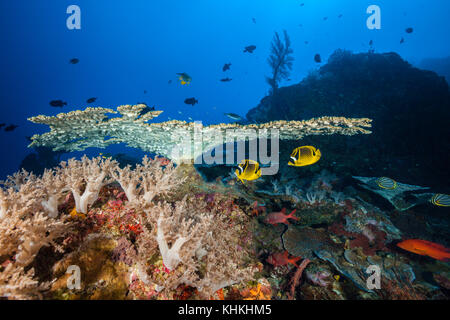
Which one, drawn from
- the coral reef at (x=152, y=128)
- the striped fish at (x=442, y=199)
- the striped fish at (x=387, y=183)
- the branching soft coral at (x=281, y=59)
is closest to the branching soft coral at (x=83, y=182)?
the coral reef at (x=152, y=128)

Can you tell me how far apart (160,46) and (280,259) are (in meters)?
129

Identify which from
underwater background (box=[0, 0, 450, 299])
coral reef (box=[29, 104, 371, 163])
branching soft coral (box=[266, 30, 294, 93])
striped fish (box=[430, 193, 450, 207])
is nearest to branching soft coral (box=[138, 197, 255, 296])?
underwater background (box=[0, 0, 450, 299])

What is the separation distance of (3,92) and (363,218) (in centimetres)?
8564

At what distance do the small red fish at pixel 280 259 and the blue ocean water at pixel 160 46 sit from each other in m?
27.5

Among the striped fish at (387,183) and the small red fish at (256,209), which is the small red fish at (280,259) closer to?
the small red fish at (256,209)

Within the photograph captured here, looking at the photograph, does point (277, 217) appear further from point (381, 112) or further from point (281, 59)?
point (281, 59)

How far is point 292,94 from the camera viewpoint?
1173 cm

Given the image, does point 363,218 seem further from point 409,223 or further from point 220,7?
point 220,7

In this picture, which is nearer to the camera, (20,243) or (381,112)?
(20,243)

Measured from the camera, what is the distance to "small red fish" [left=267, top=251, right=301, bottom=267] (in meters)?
3.43

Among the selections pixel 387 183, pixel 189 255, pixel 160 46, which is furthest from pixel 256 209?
pixel 160 46

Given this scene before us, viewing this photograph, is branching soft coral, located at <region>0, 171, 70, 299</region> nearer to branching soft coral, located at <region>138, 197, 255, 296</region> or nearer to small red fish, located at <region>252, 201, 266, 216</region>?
branching soft coral, located at <region>138, 197, 255, 296</region>

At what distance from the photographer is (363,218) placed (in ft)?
14.1
